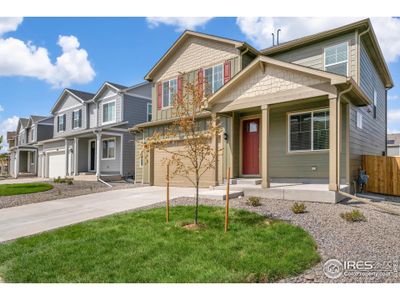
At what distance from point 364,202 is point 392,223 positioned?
1627mm

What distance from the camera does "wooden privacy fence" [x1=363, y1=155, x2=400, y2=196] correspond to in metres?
9.87

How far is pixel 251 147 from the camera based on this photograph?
10.9 meters

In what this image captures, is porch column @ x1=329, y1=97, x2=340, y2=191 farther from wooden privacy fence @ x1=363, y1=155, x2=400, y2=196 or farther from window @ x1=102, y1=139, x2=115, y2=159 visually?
window @ x1=102, y1=139, x2=115, y2=159

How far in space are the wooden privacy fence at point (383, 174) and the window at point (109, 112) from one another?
15.9 m

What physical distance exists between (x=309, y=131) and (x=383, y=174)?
129 inches

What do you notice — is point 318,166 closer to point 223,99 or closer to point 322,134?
point 322,134

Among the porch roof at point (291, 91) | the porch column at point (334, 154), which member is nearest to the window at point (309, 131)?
the porch roof at point (291, 91)

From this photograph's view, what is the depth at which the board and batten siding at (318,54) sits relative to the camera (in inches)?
373

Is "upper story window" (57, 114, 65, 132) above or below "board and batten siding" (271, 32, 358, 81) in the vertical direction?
below

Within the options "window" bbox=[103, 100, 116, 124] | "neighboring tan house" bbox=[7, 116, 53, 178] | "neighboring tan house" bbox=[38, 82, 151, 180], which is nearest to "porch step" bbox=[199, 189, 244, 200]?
"neighboring tan house" bbox=[38, 82, 151, 180]

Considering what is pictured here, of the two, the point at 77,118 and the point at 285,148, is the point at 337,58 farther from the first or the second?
the point at 77,118

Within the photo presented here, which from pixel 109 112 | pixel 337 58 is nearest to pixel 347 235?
pixel 337 58

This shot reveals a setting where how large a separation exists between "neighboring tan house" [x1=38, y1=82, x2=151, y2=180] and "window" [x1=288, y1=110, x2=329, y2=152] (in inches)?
467

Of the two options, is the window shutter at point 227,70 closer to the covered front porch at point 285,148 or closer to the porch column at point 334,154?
the covered front porch at point 285,148
